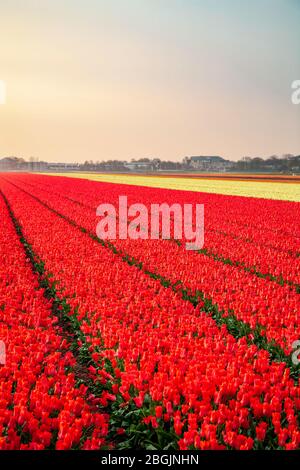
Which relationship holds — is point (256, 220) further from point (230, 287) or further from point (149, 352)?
point (149, 352)

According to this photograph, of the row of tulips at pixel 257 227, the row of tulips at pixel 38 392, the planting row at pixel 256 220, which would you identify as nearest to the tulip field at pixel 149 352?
the row of tulips at pixel 38 392

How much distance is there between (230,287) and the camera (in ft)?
30.1

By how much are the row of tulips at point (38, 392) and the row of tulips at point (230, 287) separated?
2.70 m

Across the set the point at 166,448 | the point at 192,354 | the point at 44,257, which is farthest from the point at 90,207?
the point at 166,448

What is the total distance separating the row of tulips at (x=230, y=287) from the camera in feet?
23.3

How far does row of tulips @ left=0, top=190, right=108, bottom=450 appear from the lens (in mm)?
4234

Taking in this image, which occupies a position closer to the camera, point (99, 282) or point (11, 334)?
point (11, 334)

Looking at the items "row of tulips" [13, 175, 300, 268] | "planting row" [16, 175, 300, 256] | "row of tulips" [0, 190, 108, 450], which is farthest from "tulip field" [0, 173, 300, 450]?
"planting row" [16, 175, 300, 256]

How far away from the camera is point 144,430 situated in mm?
4594

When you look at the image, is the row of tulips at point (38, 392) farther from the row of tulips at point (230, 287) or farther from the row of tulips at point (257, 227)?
the row of tulips at point (257, 227)

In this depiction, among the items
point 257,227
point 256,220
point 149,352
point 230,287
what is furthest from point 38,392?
point 256,220

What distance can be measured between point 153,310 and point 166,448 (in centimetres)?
354

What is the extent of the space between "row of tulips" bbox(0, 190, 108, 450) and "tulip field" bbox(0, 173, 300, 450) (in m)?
0.01

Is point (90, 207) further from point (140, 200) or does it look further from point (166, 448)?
point (166, 448)
